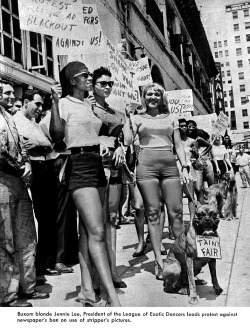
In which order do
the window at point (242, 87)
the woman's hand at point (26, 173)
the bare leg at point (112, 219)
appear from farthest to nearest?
the window at point (242, 87) < the bare leg at point (112, 219) < the woman's hand at point (26, 173)

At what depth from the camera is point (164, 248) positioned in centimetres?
419

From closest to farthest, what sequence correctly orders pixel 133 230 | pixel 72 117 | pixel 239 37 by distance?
pixel 72 117
pixel 133 230
pixel 239 37

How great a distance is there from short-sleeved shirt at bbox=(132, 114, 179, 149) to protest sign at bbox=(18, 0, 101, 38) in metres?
0.86

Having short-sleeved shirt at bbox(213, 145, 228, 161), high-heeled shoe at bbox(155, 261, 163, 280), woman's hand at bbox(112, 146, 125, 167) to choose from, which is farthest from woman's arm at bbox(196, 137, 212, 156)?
woman's hand at bbox(112, 146, 125, 167)

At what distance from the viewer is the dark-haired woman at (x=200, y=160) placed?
17.9 ft

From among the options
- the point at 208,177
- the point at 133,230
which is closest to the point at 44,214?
the point at 133,230

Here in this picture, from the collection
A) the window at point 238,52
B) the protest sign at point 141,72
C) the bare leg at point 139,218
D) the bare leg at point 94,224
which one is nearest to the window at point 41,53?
the protest sign at point 141,72

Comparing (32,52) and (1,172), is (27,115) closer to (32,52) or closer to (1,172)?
(1,172)

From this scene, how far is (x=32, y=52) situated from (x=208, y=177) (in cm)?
381

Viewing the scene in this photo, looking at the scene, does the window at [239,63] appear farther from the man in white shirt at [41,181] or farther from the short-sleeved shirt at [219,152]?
the man in white shirt at [41,181]

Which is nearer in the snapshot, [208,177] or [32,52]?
[208,177]

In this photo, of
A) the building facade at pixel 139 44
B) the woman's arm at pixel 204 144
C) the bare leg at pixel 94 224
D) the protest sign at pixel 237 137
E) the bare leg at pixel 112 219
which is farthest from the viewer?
the protest sign at pixel 237 137

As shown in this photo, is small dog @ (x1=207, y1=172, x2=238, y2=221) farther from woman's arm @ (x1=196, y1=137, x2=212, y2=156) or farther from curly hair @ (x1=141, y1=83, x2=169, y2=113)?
curly hair @ (x1=141, y1=83, x2=169, y2=113)

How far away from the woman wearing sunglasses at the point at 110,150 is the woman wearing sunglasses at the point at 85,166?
199mm
